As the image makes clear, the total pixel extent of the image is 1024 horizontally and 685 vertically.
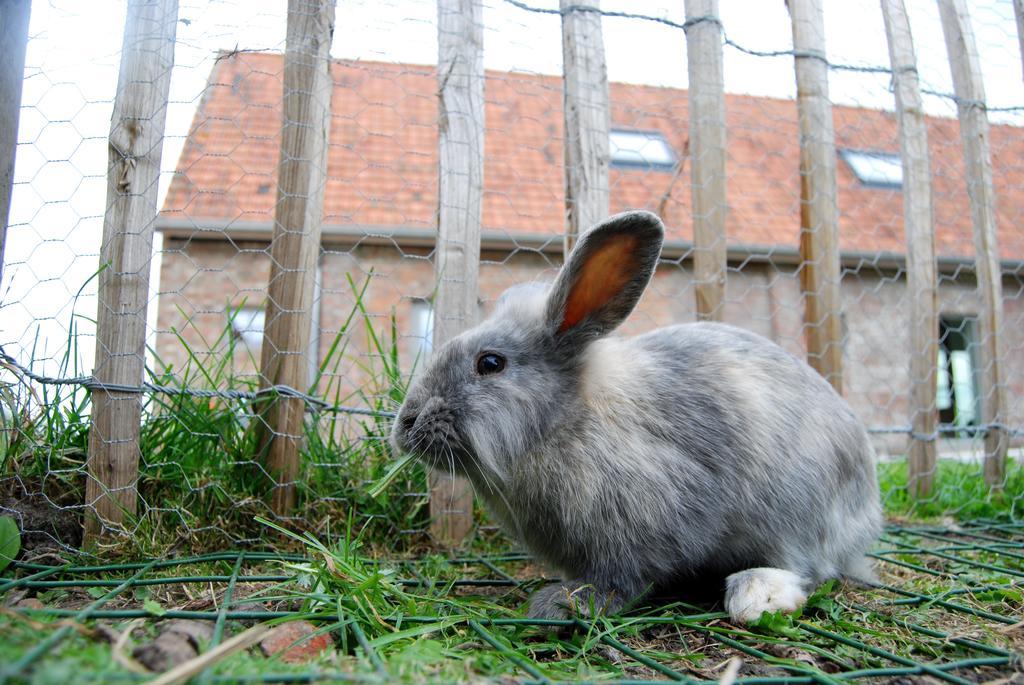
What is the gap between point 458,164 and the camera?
273 cm

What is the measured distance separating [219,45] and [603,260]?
159 cm

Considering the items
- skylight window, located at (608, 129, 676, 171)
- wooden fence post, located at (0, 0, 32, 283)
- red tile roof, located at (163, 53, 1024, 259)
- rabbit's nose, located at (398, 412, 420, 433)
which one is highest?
skylight window, located at (608, 129, 676, 171)

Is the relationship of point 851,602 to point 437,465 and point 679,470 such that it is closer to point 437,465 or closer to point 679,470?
point 679,470

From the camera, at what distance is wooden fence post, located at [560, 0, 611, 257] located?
291cm

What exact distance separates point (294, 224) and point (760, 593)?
1.87 meters

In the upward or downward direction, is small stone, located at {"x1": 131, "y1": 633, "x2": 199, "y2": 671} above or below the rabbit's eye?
below

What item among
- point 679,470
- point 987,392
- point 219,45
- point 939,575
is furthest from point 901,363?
point 219,45

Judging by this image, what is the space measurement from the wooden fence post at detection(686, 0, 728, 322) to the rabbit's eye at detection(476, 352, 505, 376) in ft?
4.57

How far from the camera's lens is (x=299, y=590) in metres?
1.78

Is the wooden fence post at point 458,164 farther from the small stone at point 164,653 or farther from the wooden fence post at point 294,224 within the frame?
the small stone at point 164,653

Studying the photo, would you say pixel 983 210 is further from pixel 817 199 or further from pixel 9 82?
pixel 9 82

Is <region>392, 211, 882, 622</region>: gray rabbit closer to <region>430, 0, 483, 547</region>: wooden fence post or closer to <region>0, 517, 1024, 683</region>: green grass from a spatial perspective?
<region>0, 517, 1024, 683</region>: green grass

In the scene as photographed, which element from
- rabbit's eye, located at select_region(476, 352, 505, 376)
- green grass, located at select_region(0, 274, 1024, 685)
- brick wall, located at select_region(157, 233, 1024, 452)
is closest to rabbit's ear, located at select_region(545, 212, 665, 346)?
rabbit's eye, located at select_region(476, 352, 505, 376)

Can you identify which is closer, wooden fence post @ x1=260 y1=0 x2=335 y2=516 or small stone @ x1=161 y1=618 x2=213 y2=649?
small stone @ x1=161 y1=618 x2=213 y2=649
